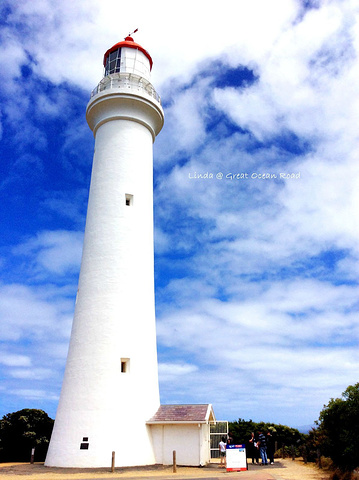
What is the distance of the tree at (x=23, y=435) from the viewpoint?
22.8 metres

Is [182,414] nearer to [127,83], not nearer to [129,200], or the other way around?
[129,200]

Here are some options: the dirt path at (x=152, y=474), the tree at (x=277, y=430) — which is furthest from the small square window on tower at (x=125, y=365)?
the tree at (x=277, y=430)

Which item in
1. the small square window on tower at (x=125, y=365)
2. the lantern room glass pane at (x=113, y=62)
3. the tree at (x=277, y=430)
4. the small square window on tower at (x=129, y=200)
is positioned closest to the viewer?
the small square window on tower at (x=125, y=365)

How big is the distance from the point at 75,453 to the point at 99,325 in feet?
16.8

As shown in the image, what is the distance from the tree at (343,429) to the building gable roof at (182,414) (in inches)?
187

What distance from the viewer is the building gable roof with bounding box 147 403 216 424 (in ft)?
59.4

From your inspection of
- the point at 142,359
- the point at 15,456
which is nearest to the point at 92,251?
the point at 142,359

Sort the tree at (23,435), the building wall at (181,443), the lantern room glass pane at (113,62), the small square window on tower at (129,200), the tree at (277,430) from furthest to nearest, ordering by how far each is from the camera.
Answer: the tree at (277,430)
the lantern room glass pane at (113,62)
the tree at (23,435)
the small square window on tower at (129,200)
the building wall at (181,443)

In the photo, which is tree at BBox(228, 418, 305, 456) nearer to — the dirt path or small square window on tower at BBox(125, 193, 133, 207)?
the dirt path

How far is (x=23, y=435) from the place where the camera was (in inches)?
898

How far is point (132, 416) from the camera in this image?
18188 mm

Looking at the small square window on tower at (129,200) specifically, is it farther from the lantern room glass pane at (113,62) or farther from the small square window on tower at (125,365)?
the lantern room glass pane at (113,62)

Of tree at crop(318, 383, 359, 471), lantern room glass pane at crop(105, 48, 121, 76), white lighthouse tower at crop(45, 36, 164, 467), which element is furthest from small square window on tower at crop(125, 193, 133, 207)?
tree at crop(318, 383, 359, 471)

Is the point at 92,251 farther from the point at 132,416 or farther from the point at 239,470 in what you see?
the point at 239,470
